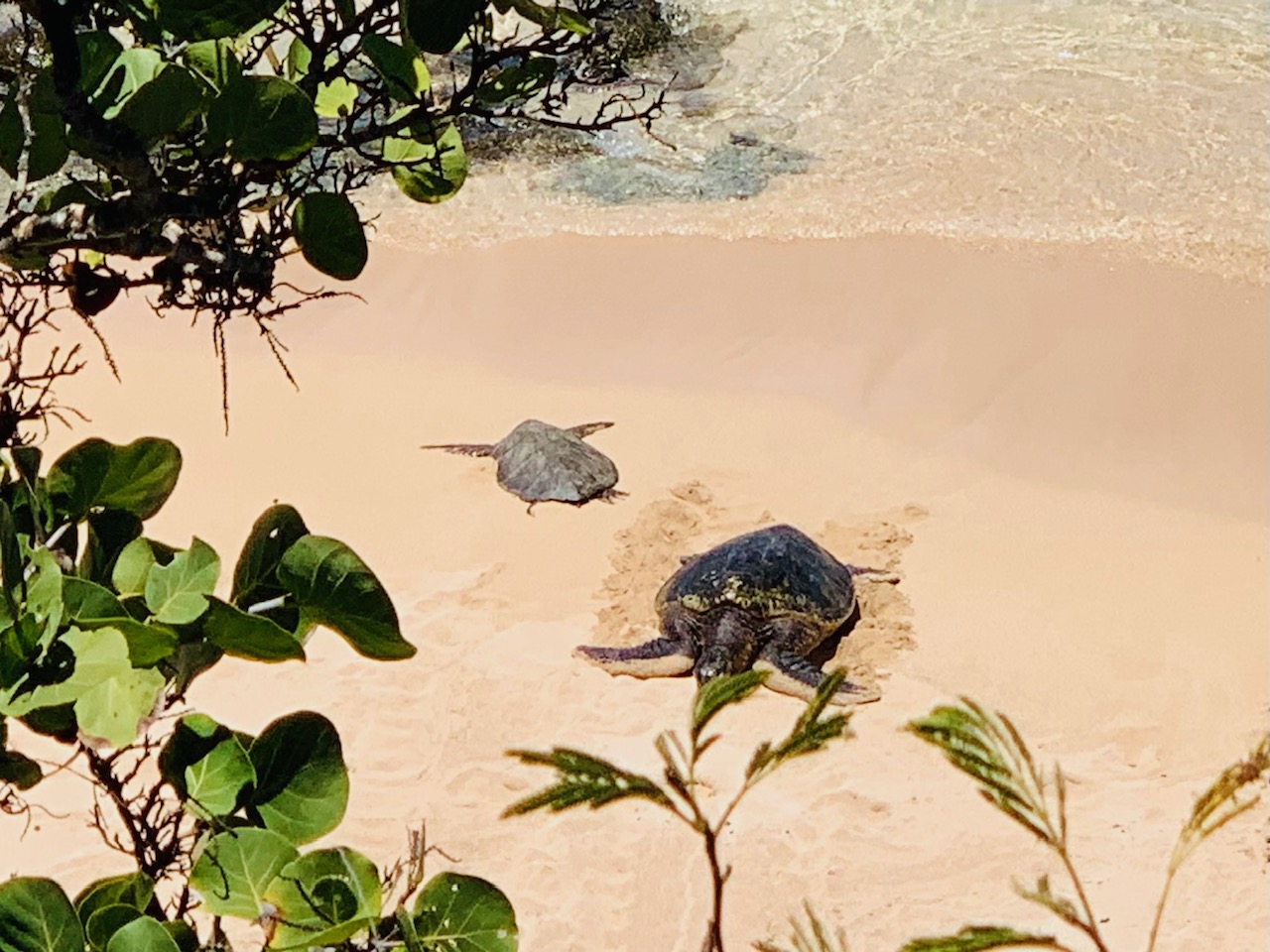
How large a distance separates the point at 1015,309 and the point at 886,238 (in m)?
1.49

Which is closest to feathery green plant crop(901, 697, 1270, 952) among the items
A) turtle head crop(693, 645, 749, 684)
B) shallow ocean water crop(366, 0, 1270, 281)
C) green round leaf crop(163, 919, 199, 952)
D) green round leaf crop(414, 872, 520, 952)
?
green round leaf crop(414, 872, 520, 952)

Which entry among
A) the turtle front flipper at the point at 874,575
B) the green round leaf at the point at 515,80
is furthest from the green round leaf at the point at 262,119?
the turtle front flipper at the point at 874,575

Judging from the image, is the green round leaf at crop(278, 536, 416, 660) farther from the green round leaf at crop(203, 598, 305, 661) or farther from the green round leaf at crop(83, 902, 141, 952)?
the green round leaf at crop(83, 902, 141, 952)

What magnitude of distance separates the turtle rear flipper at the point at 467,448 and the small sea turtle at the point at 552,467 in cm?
15

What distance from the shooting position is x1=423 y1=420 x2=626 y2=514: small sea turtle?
25.3ft

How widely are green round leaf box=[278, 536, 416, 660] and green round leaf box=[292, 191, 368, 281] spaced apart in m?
0.40

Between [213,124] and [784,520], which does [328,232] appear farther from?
[784,520]

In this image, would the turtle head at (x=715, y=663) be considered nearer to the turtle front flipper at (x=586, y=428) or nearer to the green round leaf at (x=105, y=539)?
the turtle front flipper at (x=586, y=428)

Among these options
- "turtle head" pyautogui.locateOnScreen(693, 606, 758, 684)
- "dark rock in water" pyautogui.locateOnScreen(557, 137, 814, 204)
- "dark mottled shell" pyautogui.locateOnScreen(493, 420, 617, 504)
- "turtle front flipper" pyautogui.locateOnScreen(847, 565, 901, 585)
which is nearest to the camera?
"turtle head" pyautogui.locateOnScreen(693, 606, 758, 684)

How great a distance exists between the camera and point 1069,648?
664 centimetres

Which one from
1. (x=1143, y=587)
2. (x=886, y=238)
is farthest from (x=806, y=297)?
(x=1143, y=587)

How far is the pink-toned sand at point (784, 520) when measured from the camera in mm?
5410

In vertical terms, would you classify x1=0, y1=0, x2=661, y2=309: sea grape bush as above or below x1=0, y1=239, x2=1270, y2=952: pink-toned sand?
above

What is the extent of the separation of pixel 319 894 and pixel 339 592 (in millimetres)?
337
